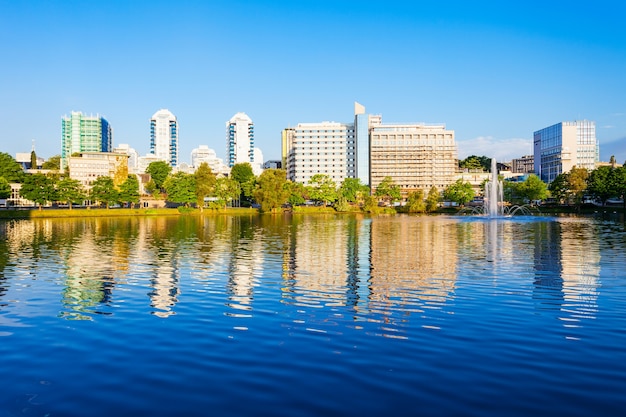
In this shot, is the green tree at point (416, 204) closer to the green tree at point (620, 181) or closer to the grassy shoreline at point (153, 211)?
the grassy shoreline at point (153, 211)

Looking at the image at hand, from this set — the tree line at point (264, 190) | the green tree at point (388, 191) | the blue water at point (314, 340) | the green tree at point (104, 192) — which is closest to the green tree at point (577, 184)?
the tree line at point (264, 190)

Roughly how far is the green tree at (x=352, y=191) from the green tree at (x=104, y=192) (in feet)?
Answer: 230

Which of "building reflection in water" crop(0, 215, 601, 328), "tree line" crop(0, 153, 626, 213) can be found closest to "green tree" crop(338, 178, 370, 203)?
"tree line" crop(0, 153, 626, 213)

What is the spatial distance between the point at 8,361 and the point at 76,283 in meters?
13.0

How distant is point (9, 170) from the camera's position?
15312cm

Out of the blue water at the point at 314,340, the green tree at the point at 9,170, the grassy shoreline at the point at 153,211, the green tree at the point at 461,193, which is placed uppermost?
the green tree at the point at 9,170

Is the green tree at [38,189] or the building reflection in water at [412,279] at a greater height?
the green tree at [38,189]

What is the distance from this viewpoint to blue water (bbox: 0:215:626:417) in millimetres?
10906

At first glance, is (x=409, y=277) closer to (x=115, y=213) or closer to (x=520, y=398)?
(x=520, y=398)

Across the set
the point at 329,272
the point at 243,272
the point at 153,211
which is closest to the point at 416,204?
the point at 153,211

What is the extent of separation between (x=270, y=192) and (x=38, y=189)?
58.1 m

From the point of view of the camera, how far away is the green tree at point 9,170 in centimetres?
14988

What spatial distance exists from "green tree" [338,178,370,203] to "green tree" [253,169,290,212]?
102ft

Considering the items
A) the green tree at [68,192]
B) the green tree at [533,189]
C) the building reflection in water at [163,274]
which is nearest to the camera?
the building reflection in water at [163,274]
